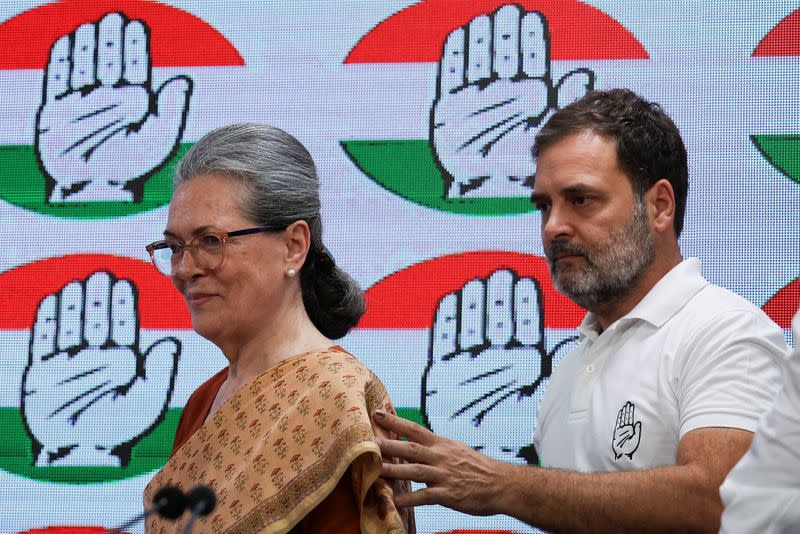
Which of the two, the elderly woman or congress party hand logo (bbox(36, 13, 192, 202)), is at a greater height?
congress party hand logo (bbox(36, 13, 192, 202))

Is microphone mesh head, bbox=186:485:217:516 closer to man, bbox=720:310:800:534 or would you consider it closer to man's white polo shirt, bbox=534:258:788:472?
man, bbox=720:310:800:534

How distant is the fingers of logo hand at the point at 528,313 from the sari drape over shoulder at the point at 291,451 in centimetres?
86

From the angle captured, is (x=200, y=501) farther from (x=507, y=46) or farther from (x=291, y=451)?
(x=507, y=46)

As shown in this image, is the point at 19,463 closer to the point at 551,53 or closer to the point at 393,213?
the point at 393,213

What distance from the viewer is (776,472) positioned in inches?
39.4

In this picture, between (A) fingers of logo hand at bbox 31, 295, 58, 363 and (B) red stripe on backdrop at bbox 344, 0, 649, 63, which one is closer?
(B) red stripe on backdrop at bbox 344, 0, 649, 63

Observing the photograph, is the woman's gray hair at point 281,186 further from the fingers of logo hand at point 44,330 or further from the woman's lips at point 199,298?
the fingers of logo hand at point 44,330

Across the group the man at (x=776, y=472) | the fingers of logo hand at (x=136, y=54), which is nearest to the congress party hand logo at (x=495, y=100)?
the fingers of logo hand at (x=136, y=54)

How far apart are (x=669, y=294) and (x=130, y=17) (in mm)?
1717

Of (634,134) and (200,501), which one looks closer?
(200,501)

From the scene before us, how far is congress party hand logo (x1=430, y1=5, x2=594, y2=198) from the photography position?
2719 mm

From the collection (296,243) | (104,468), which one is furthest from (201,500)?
(104,468)

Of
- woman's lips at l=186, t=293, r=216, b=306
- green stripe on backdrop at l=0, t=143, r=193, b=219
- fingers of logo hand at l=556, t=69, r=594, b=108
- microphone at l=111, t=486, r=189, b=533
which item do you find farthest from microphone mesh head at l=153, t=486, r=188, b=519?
fingers of logo hand at l=556, t=69, r=594, b=108


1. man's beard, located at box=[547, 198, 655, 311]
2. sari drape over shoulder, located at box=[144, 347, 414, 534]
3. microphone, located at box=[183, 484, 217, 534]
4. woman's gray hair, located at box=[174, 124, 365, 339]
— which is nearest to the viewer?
microphone, located at box=[183, 484, 217, 534]
